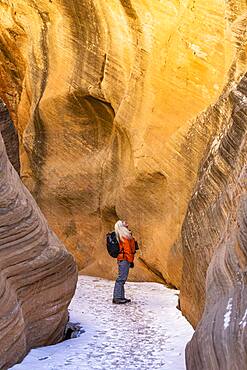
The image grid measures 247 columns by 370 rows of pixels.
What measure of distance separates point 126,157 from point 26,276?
25.9ft

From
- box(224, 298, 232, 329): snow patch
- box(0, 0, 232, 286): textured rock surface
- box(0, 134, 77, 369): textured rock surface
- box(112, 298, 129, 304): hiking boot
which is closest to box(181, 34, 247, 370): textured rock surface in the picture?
box(224, 298, 232, 329): snow patch

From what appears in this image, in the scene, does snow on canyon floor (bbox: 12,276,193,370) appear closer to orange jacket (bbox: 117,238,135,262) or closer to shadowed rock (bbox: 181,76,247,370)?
shadowed rock (bbox: 181,76,247,370)

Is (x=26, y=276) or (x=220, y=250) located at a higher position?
(x=220, y=250)

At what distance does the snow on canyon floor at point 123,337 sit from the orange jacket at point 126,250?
27.7 inches

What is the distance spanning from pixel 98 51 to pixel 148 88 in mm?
2323

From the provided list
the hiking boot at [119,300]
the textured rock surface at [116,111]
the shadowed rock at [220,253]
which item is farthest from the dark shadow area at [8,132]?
the shadowed rock at [220,253]

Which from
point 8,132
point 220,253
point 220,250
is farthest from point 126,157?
point 220,253

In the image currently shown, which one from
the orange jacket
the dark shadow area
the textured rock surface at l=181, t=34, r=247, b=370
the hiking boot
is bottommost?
the dark shadow area

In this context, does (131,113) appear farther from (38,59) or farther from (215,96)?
(38,59)

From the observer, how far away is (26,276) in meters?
9.07

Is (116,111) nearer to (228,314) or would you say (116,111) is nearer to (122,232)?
(122,232)

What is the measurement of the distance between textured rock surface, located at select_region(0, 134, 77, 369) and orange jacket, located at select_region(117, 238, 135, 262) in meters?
2.80

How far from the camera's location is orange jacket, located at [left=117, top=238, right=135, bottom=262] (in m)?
13.2

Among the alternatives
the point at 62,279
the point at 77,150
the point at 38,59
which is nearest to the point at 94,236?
the point at 77,150
